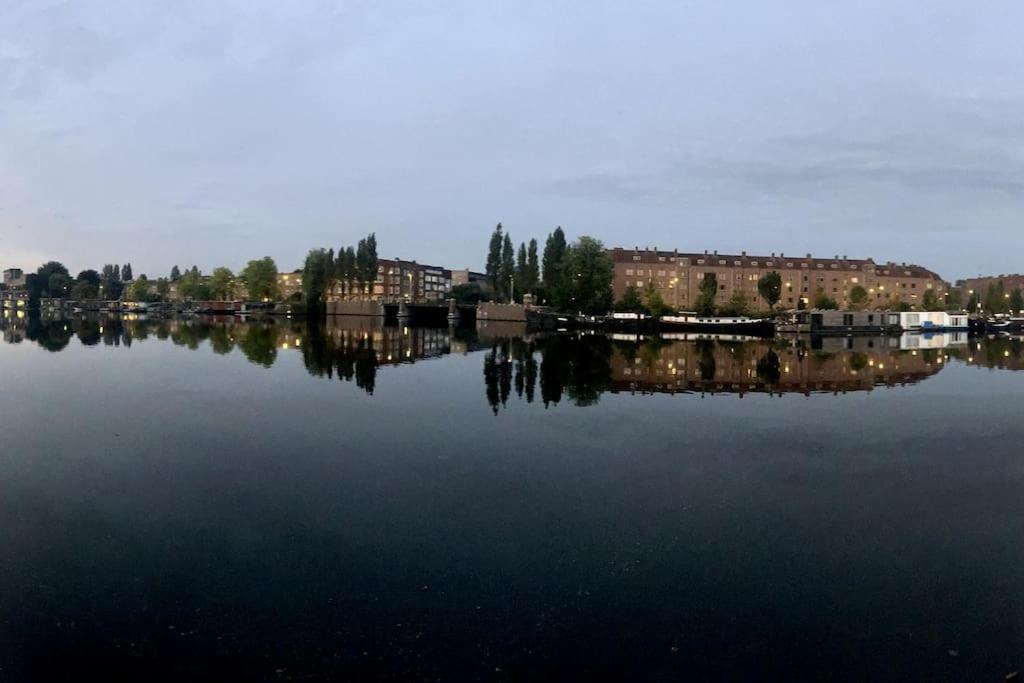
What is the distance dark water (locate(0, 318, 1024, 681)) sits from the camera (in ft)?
22.5

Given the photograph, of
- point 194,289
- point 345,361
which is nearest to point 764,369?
point 345,361

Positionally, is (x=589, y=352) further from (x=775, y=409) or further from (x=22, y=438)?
(x=22, y=438)

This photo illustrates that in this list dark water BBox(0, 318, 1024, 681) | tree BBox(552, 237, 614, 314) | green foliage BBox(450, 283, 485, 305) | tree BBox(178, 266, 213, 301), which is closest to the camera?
dark water BBox(0, 318, 1024, 681)

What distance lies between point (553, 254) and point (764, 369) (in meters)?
80.1

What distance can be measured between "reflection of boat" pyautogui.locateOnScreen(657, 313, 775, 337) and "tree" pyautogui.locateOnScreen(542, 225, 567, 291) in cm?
2068

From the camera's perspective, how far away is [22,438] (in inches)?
653

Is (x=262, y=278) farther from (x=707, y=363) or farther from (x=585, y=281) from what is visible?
(x=707, y=363)

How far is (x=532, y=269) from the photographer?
12019 cm

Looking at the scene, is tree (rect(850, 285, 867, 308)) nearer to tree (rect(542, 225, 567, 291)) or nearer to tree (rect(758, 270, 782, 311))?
tree (rect(758, 270, 782, 311))

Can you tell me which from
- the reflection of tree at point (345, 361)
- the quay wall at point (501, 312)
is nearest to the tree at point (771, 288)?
the quay wall at point (501, 312)

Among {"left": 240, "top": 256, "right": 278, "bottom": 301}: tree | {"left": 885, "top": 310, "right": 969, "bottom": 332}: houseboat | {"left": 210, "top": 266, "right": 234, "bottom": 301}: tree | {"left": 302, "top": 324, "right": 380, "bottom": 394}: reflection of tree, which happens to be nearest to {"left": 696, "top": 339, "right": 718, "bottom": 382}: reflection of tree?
{"left": 302, "top": 324, "right": 380, "bottom": 394}: reflection of tree

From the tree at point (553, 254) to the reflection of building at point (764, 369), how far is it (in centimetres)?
6030

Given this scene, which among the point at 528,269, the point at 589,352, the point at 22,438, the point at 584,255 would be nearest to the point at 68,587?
the point at 22,438

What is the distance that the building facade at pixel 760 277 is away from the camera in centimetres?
14200
